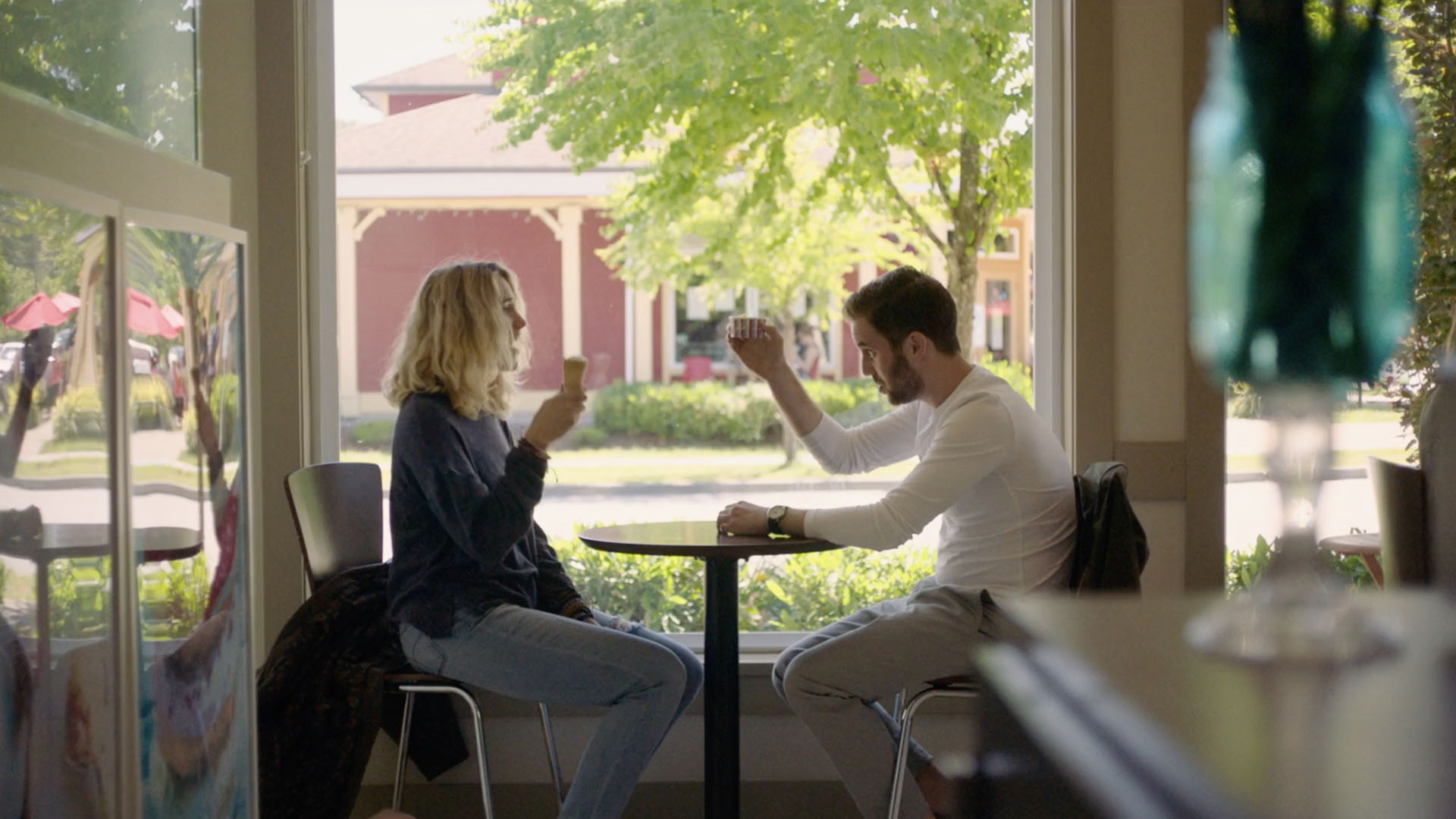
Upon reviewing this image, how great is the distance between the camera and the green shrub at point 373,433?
394cm

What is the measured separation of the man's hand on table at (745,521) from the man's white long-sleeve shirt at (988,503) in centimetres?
11

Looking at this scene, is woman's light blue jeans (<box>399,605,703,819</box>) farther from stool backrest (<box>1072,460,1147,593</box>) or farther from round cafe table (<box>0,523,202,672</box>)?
round cafe table (<box>0,523,202,672</box>)

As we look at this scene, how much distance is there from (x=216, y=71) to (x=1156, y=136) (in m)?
2.49

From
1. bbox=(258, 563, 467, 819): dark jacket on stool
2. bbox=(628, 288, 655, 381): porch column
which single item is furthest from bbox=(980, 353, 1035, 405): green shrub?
bbox=(258, 563, 467, 819): dark jacket on stool

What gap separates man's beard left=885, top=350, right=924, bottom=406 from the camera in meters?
3.13

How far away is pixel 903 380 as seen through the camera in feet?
10.3

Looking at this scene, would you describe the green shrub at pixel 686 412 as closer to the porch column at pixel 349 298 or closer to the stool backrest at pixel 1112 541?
the porch column at pixel 349 298

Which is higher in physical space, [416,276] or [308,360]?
[416,276]

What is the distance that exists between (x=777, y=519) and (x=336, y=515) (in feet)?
3.55

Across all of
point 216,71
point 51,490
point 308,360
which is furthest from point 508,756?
point 51,490

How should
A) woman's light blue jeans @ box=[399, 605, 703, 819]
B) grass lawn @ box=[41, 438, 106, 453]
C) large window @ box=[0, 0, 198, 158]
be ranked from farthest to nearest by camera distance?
woman's light blue jeans @ box=[399, 605, 703, 819], large window @ box=[0, 0, 198, 158], grass lawn @ box=[41, 438, 106, 453]

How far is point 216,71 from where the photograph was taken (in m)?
3.45

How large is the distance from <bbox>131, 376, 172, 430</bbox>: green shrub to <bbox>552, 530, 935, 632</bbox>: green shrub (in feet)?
6.45

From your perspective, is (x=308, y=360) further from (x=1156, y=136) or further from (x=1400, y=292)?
(x=1400, y=292)
